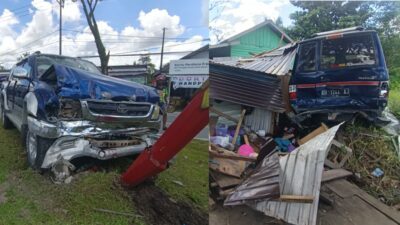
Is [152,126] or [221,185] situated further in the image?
[152,126]

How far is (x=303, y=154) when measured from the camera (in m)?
1.45

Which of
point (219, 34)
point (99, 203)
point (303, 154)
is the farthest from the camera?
point (99, 203)

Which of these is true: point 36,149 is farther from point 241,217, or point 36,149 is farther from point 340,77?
point 340,77

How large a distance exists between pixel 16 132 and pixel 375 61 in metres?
2.67

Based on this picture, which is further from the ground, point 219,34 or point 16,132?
point 219,34

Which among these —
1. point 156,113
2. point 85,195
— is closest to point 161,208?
point 85,195

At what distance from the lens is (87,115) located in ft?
6.35

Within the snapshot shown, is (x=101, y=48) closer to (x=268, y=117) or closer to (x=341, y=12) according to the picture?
(x=268, y=117)

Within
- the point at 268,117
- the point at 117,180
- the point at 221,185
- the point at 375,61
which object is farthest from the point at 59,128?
the point at 375,61

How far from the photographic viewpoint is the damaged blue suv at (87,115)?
1.93 metres

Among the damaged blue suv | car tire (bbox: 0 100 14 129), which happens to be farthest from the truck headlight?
car tire (bbox: 0 100 14 129)

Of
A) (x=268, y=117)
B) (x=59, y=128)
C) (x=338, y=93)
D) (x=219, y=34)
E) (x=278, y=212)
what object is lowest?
(x=278, y=212)

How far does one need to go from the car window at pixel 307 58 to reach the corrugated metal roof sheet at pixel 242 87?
0.49 ft

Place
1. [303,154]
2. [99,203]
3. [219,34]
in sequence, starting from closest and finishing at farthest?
[303,154]
[219,34]
[99,203]
